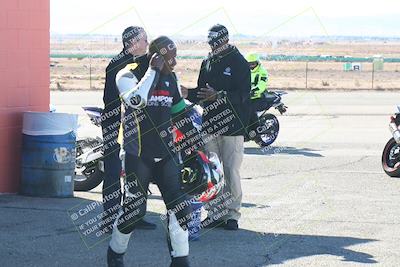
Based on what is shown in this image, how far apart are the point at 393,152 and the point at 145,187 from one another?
758cm

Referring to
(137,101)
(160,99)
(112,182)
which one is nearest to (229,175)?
(112,182)

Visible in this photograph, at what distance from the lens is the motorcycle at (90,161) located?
11633 mm

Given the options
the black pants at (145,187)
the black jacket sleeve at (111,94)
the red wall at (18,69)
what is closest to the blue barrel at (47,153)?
the red wall at (18,69)

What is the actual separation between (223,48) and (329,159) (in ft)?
22.5

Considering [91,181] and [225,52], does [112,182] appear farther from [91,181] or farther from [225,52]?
[91,181]

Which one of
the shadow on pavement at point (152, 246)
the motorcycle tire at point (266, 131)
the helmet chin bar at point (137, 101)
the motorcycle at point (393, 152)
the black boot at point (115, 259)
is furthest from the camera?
the motorcycle tire at point (266, 131)

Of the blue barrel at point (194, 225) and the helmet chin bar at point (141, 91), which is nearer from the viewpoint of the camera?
the helmet chin bar at point (141, 91)

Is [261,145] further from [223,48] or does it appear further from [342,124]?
[223,48]

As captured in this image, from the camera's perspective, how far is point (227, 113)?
948cm

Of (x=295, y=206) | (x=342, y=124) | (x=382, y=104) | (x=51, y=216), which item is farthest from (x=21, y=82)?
(x=382, y=104)

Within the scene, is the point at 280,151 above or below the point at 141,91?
below

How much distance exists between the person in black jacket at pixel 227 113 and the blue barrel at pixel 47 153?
7.20 feet

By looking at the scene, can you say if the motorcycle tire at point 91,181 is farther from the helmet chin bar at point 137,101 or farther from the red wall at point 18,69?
the helmet chin bar at point 137,101

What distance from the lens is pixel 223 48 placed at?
952 cm
